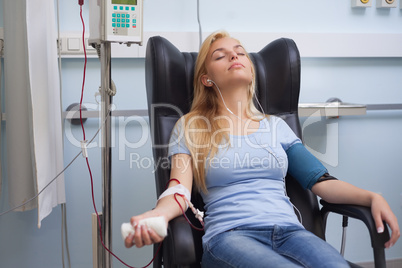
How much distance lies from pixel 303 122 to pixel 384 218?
97cm

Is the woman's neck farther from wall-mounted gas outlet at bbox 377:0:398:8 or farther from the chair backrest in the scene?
wall-mounted gas outlet at bbox 377:0:398:8

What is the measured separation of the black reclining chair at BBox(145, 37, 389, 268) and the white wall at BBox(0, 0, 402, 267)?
402 millimetres

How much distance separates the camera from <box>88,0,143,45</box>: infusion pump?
138cm

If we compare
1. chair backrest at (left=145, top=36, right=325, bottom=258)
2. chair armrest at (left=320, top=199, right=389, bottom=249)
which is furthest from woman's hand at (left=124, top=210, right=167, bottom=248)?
chair armrest at (left=320, top=199, right=389, bottom=249)

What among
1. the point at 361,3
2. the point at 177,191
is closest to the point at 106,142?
the point at 177,191

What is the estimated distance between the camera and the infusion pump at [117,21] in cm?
138

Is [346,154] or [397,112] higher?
[397,112]

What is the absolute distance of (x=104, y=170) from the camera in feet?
4.88

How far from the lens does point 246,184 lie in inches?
57.0

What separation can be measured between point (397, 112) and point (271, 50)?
2.99 ft

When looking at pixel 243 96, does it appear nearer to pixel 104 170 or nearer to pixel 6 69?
pixel 104 170

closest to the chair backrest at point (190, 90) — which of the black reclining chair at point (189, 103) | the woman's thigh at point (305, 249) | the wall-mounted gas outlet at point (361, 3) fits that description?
the black reclining chair at point (189, 103)

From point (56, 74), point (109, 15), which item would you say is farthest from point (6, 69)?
point (109, 15)

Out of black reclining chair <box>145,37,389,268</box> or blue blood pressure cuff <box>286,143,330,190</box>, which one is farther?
blue blood pressure cuff <box>286,143,330,190</box>
